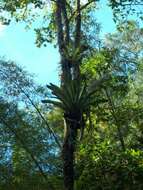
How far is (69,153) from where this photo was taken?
15281mm

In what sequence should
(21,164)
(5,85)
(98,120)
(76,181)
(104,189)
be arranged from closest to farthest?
(104,189) < (76,181) < (21,164) < (5,85) < (98,120)

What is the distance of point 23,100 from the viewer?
1888cm

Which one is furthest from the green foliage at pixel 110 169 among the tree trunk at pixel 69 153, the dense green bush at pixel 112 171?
the tree trunk at pixel 69 153

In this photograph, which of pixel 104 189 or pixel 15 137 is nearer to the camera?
pixel 104 189

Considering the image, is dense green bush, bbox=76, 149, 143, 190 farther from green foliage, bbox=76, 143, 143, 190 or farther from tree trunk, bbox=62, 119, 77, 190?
tree trunk, bbox=62, 119, 77, 190

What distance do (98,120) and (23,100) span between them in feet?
16.1

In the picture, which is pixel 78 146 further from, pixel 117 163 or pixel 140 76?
pixel 140 76

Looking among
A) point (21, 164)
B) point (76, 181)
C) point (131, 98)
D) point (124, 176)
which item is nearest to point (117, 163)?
point (124, 176)

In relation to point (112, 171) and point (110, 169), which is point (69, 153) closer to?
point (110, 169)

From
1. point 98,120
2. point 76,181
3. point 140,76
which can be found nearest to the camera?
point 76,181

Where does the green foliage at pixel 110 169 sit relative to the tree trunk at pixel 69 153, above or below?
below

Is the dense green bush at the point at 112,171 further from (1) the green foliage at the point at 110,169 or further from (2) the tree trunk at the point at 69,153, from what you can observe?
(2) the tree trunk at the point at 69,153

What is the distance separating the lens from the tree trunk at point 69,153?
14.8 m

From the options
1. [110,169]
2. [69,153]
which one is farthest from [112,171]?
[69,153]
